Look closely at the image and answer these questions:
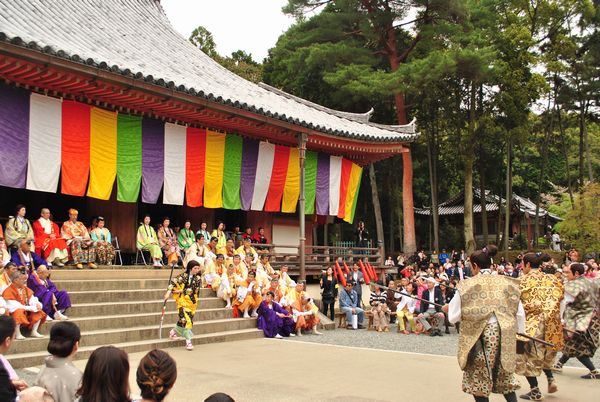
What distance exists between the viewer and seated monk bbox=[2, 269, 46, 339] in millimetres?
7613

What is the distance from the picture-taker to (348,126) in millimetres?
16938

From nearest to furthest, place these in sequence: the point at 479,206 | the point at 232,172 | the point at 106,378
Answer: the point at 106,378, the point at 232,172, the point at 479,206

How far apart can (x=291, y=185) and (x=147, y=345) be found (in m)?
7.89

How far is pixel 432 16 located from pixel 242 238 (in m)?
15.1

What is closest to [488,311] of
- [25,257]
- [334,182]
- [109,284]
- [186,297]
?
[186,297]

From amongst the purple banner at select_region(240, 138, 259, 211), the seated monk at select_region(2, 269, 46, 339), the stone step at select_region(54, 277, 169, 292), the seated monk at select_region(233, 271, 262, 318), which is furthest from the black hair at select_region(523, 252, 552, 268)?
the purple banner at select_region(240, 138, 259, 211)

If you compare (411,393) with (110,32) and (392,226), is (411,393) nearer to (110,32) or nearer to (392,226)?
(110,32)

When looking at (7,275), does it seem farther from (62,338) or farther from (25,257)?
(62,338)

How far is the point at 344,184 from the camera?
17.3 m

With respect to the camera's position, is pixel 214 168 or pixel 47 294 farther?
pixel 214 168

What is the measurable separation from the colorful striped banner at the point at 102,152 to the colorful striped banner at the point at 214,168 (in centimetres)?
249

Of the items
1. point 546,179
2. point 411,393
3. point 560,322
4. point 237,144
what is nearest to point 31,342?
point 411,393

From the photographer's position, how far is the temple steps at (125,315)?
8.26m

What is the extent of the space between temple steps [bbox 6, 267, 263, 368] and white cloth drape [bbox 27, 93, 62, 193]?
165 cm
